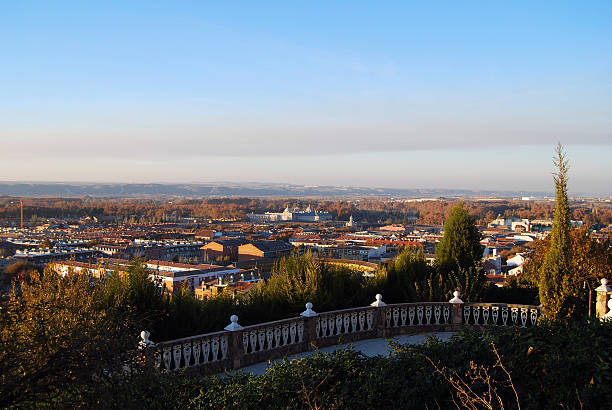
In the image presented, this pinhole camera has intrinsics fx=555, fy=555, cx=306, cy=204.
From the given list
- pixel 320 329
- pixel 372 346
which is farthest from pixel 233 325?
pixel 372 346

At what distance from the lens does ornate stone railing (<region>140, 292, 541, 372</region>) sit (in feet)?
22.9

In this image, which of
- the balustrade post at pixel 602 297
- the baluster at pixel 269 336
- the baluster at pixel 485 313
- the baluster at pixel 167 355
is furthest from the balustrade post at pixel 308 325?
the balustrade post at pixel 602 297

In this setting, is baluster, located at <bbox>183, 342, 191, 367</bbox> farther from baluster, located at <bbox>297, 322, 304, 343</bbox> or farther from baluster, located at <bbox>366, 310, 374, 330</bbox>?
baluster, located at <bbox>366, 310, 374, 330</bbox>

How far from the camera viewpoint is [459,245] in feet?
38.6

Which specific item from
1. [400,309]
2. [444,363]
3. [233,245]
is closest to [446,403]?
[444,363]

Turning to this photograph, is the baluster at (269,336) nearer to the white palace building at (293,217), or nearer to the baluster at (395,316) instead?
the baluster at (395,316)

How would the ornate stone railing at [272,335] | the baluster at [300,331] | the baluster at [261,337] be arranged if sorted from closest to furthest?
the ornate stone railing at [272,335] → the baluster at [261,337] → the baluster at [300,331]

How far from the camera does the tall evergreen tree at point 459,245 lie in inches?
461

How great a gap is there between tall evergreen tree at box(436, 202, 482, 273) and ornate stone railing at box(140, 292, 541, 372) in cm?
174

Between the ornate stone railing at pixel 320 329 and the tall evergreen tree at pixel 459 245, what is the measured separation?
5.70 feet

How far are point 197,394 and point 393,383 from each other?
5.51 ft

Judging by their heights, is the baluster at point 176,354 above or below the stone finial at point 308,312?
below

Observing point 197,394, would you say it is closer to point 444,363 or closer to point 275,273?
point 444,363

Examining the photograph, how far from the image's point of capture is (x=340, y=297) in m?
9.58
